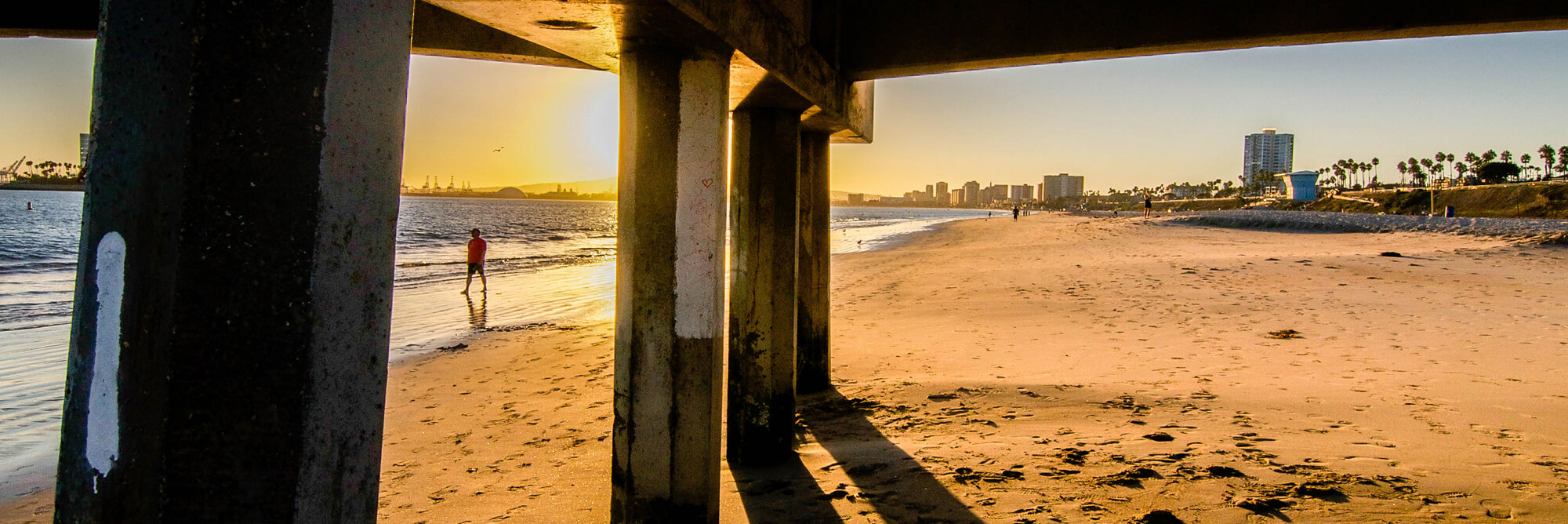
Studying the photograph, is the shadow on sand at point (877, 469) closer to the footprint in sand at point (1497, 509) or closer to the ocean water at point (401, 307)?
the footprint in sand at point (1497, 509)

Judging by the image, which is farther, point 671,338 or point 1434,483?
point 1434,483

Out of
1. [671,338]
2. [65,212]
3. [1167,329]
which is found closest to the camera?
[671,338]

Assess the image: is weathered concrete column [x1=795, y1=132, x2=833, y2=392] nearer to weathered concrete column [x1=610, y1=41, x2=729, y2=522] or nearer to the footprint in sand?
weathered concrete column [x1=610, y1=41, x2=729, y2=522]

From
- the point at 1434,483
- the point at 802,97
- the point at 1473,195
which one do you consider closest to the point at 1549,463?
the point at 1434,483

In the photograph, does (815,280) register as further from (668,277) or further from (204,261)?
(204,261)

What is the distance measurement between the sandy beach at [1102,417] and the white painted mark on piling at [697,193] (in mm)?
1437

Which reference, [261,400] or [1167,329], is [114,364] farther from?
[1167,329]

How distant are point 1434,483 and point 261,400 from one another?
535 cm

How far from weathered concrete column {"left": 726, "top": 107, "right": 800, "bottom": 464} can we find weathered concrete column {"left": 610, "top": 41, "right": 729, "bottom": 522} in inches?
60.8

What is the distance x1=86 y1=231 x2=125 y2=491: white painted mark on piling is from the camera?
1.65 meters

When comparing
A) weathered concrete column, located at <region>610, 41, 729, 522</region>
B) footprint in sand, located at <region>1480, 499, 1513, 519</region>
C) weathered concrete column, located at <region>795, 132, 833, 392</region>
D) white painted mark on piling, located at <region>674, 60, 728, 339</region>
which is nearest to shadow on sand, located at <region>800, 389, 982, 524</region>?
weathered concrete column, located at <region>795, 132, 833, 392</region>

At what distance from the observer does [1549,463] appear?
4.51 meters

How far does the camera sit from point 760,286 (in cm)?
539

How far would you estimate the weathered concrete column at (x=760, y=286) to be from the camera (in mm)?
5402
